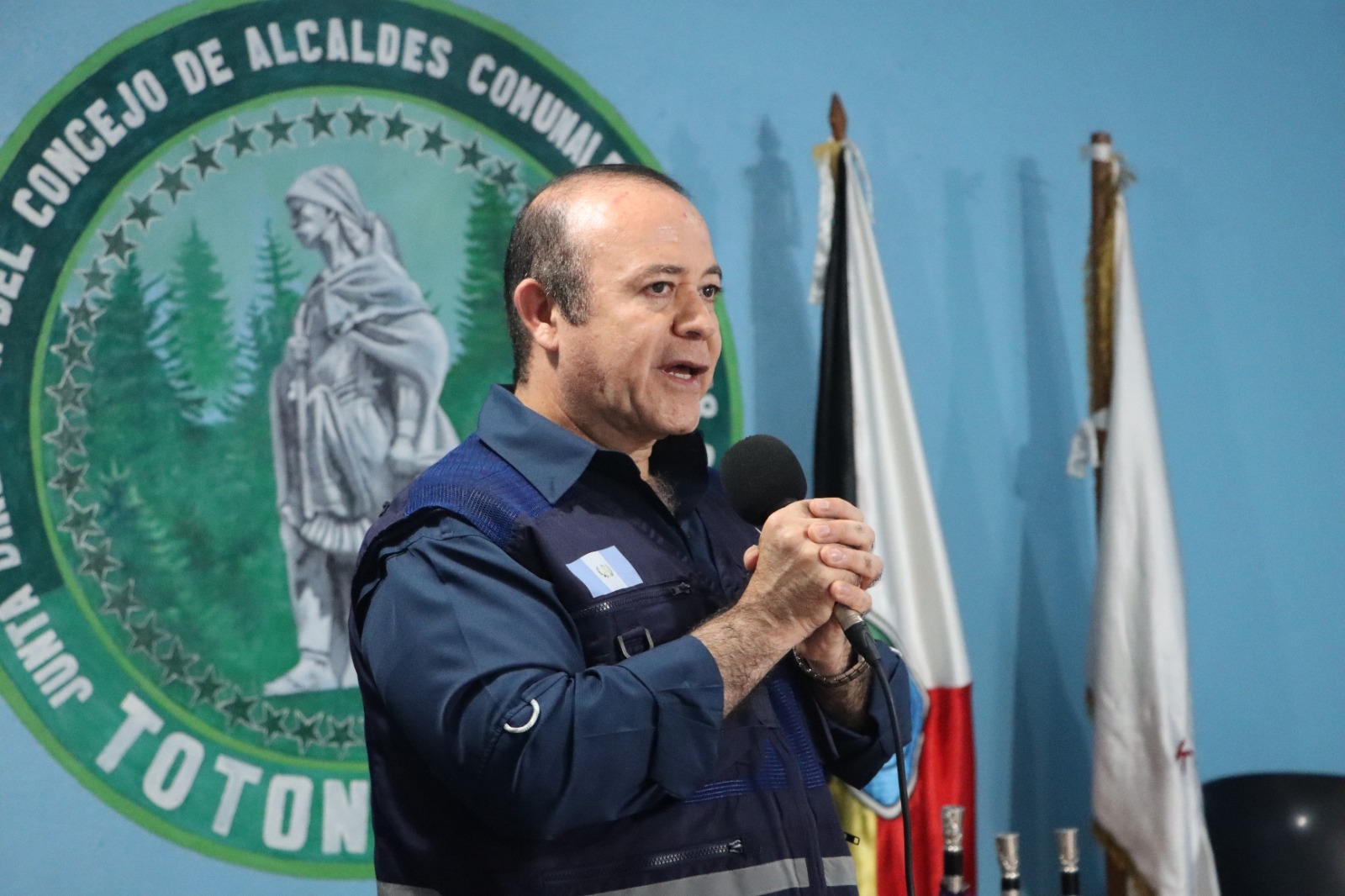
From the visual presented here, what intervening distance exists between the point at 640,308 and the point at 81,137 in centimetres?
146

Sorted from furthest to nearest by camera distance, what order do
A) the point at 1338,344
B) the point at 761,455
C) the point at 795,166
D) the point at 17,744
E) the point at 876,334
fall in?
the point at 1338,344
the point at 795,166
the point at 876,334
the point at 17,744
the point at 761,455

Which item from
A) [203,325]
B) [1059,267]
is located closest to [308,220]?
[203,325]

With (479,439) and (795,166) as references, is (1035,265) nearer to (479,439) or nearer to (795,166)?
(795,166)

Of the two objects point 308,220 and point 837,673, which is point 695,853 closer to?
point 837,673

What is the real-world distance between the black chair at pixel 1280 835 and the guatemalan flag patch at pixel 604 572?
1763 millimetres

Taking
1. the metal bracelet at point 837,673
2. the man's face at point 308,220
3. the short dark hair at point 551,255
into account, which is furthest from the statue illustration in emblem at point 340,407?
the metal bracelet at point 837,673

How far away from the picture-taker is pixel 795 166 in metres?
2.86

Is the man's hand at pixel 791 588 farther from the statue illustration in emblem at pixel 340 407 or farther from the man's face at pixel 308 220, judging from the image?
the man's face at pixel 308 220

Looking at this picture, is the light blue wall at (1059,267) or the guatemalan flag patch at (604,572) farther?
the light blue wall at (1059,267)

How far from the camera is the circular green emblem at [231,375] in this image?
92.2 inches

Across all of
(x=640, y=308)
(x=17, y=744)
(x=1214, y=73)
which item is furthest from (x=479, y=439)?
(x=1214, y=73)

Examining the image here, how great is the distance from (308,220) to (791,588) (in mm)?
1613

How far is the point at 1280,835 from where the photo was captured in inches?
98.7

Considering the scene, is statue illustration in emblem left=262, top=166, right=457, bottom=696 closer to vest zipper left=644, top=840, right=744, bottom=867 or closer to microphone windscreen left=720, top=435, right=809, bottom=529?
microphone windscreen left=720, top=435, right=809, bottom=529
